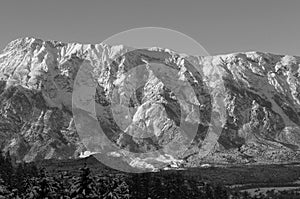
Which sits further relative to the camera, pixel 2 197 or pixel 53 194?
pixel 53 194

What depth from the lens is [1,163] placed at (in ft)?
628

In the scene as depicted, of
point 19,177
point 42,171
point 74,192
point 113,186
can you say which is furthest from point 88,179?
point 19,177

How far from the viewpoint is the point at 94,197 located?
68.9 meters

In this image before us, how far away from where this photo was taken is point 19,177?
632 feet

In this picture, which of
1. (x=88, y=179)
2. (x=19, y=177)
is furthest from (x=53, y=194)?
(x=19, y=177)

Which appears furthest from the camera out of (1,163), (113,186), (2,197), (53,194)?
(1,163)

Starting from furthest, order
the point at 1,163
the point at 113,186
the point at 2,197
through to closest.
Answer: the point at 1,163, the point at 113,186, the point at 2,197

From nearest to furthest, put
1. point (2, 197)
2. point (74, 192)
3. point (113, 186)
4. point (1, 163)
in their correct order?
point (2, 197) → point (74, 192) → point (113, 186) → point (1, 163)

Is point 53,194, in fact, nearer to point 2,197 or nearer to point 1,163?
point 2,197

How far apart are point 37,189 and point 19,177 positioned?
408 ft

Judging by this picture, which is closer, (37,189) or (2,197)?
(2,197)

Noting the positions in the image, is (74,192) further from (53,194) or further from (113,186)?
(113,186)

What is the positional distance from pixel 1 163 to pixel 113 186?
371 ft

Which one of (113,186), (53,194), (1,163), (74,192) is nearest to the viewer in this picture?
(74,192)
